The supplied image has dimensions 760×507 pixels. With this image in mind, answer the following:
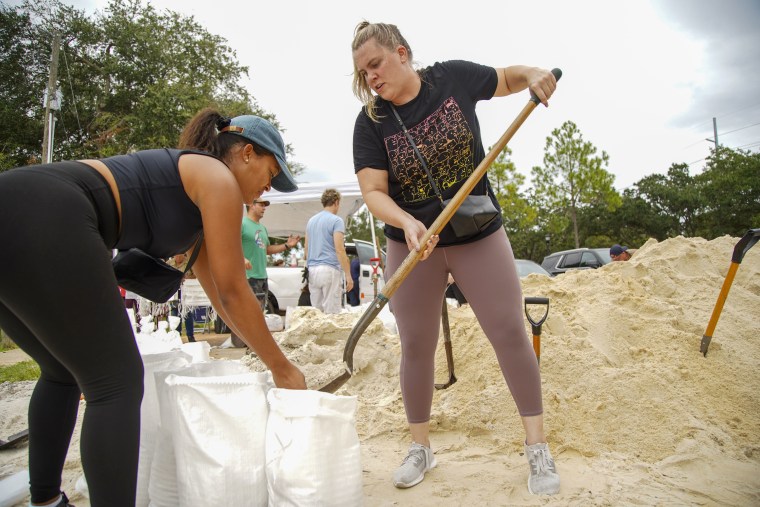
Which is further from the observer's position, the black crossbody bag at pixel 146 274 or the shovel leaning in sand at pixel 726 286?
the shovel leaning in sand at pixel 726 286

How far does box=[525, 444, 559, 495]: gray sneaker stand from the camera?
5.98ft

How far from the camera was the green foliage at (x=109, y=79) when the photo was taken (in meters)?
15.3

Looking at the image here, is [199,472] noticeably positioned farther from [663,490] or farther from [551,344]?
[551,344]

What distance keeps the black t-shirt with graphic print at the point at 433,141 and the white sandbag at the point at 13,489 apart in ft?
5.83

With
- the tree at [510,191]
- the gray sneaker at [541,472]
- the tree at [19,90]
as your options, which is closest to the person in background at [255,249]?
the gray sneaker at [541,472]

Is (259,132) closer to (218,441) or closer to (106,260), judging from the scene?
(106,260)

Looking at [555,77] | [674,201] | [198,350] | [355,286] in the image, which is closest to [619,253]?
[355,286]

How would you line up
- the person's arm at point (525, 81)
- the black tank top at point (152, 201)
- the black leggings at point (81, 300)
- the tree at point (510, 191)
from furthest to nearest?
the tree at point (510, 191), the person's arm at point (525, 81), the black tank top at point (152, 201), the black leggings at point (81, 300)

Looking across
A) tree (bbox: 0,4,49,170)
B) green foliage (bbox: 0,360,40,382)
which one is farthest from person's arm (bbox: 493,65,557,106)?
tree (bbox: 0,4,49,170)

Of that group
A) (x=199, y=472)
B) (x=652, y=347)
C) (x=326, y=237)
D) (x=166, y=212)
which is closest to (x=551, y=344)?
(x=652, y=347)

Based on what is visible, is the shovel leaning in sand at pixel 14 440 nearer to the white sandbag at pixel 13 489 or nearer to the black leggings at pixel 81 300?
the white sandbag at pixel 13 489

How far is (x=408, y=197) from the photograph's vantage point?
2.10 meters

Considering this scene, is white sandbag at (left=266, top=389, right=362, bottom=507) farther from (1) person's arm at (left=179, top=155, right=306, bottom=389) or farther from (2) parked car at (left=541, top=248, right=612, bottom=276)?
(2) parked car at (left=541, top=248, right=612, bottom=276)

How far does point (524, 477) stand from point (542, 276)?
2925 millimetres
